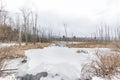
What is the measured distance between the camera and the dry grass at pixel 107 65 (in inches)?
412

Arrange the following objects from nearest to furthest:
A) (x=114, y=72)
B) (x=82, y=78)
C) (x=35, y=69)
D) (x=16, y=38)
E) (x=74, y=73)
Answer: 1. (x=16, y=38)
2. (x=114, y=72)
3. (x=82, y=78)
4. (x=74, y=73)
5. (x=35, y=69)

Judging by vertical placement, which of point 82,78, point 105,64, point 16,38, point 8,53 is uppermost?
point 16,38

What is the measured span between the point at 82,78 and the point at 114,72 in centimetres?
178

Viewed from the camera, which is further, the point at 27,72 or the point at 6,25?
the point at 27,72

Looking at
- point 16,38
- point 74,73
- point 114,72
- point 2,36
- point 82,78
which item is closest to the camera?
point 2,36

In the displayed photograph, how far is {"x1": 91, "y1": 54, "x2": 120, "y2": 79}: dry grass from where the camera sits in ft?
34.3

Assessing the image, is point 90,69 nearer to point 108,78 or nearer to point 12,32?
point 108,78

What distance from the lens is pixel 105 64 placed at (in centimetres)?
1069

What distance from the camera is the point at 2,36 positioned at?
5.59 meters

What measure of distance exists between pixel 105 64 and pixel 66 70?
2802mm

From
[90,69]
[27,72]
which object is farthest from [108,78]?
[27,72]

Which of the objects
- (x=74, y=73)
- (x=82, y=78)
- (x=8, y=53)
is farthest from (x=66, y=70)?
(x=8, y=53)

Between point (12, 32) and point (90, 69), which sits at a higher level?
point (12, 32)

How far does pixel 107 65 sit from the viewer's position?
34.9ft
